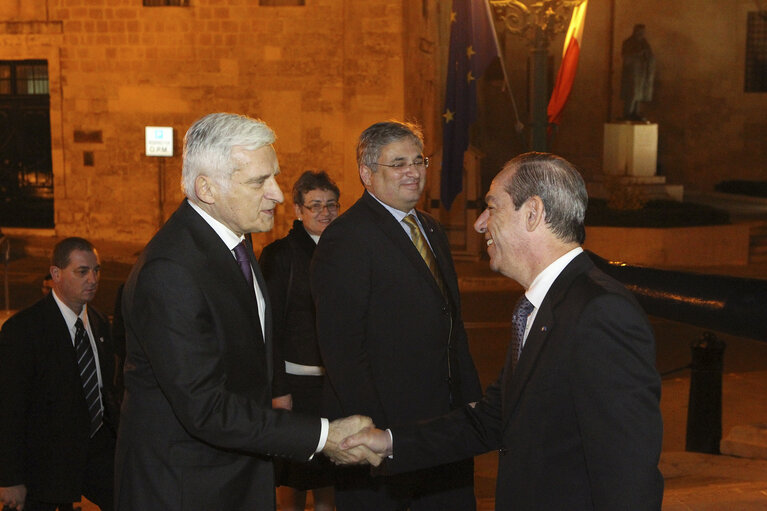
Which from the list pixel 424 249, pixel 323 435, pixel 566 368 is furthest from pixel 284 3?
pixel 566 368

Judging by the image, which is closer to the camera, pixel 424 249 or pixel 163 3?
pixel 424 249

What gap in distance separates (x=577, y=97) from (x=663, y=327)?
2130cm

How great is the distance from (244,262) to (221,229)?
144 millimetres

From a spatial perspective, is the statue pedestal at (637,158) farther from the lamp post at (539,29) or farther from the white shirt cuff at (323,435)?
the white shirt cuff at (323,435)

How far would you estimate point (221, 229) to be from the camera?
3244mm

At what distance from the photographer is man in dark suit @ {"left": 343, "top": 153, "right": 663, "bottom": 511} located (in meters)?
2.56

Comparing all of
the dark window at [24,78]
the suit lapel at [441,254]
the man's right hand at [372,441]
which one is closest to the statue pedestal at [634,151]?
the dark window at [24,78]

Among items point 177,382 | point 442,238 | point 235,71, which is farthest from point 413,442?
point 235,71

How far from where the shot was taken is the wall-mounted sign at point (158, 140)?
1958 cm

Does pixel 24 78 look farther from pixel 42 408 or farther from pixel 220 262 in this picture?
pixel 220 262

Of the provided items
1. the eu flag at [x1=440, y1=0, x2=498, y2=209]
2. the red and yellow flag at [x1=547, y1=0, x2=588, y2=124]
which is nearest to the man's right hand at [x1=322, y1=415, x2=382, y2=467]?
the red and yellow flag at [x1=547, y1=0, x2=588, y2=124]

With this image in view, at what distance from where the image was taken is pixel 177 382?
9.78 feet

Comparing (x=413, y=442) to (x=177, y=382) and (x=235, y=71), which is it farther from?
(x=235, y=71)

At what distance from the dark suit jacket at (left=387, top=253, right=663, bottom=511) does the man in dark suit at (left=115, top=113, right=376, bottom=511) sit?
2.42 feet
